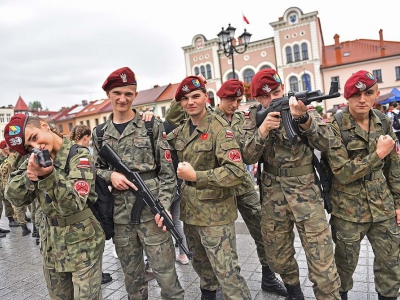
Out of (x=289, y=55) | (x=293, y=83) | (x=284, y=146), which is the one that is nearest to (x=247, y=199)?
(x=284, y=146)

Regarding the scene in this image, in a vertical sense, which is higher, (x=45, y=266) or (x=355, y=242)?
(x=45, y=266)

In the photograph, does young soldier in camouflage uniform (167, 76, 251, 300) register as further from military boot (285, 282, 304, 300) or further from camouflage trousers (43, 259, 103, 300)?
camouflage trousers (43, 259, 103, 300)

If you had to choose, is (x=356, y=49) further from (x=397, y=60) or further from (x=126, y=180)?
(x=126, y=180)

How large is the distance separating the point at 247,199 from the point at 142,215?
126cm

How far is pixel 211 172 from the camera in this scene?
2.60 metres

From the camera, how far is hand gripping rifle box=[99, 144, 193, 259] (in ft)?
8.74

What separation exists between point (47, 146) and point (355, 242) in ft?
8.58

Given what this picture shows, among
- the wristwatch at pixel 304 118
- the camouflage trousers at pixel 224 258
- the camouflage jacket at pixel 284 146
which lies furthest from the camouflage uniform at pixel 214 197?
the wristwatch at pixel 304 118

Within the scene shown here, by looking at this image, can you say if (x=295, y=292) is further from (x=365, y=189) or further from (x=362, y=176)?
(x=362, y=176)

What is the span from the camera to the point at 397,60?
33312 mm

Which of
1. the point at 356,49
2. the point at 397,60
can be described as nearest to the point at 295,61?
the point at 356,49

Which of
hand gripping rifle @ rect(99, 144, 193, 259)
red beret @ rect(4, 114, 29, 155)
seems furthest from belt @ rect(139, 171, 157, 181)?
red beret @ rect(4, 114, 29, 155)

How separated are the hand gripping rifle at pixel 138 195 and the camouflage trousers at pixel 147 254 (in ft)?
0.37

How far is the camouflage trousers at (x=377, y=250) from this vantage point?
2660 millimetres
